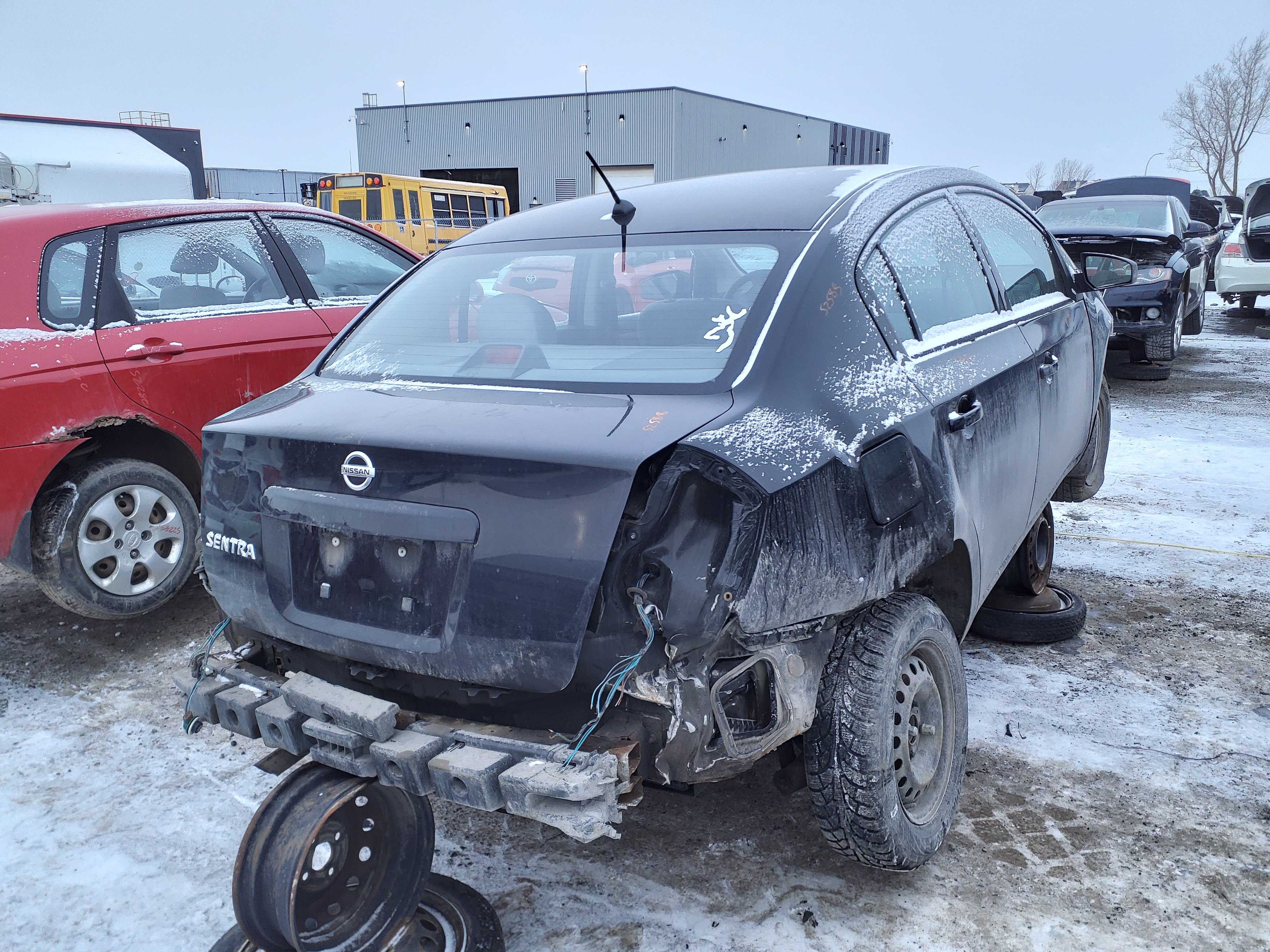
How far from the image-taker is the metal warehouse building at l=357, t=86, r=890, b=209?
139 feet

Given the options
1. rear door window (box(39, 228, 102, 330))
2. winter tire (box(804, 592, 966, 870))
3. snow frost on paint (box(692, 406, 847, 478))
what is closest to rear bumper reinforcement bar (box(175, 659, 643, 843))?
winter tire (box(804, 592, 966, 870))

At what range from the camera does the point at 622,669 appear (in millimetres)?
1977

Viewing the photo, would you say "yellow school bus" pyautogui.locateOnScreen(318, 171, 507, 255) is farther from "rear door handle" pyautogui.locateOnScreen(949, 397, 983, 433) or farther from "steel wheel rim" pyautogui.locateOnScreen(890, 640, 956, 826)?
"steel wheel rim" pyautogui.locateOnScreen(890, 640, 956, 826)

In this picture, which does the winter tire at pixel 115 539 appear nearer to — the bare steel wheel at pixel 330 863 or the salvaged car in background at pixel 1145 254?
the bare steel wheel at pixel 330 863

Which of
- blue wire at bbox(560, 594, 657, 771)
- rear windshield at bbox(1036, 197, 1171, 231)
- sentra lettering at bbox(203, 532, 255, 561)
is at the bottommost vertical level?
blue wire at bbox(560, 594, 657, 771)

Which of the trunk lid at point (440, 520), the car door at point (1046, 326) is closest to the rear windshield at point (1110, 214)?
the car door at point (1046, 326)

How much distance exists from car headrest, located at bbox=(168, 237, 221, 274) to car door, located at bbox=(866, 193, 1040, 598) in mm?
3239

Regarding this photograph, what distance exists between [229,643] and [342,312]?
2.57 metres

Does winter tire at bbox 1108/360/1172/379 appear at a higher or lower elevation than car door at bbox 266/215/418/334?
lower

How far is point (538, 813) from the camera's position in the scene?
6.24 ft

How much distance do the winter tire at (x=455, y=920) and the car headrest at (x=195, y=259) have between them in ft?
10.5

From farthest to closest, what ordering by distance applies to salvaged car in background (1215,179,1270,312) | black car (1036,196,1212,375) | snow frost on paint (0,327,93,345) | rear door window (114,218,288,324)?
1. salvaged car in background (1215,179,1270,312)
2. black car (1036,196,1212,375)
3. rear door window (114,218,288,324)
4. snow frost on paint (0,327,93,345)

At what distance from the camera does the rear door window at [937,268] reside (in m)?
2.78

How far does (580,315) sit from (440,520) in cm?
90
